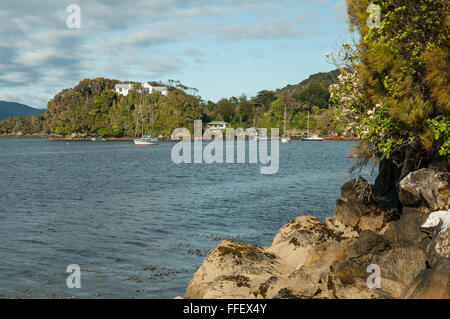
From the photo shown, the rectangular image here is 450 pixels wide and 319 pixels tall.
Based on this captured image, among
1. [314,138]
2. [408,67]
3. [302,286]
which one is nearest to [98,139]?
[314,138]

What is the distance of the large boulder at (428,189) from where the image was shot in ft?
44.1

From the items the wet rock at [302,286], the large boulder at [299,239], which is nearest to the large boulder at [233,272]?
the wet rock at [302,286]

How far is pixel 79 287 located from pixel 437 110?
13.8m

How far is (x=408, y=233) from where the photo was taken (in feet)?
43.5

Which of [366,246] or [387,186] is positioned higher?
[387,186]

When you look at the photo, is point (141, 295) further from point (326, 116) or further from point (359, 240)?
point (326, 116)

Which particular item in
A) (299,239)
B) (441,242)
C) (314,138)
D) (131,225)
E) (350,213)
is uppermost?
(314,138)

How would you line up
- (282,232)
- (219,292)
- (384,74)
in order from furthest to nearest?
(282,232) < (384,74) < (219,292)

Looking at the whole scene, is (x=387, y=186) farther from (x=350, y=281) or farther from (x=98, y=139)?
(x=98, y=139)

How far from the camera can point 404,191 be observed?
49.9ft

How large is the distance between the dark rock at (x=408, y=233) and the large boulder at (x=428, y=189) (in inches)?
22.6

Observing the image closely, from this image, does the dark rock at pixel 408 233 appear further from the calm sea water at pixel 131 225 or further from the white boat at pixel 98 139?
the white boat at pixel 98 139

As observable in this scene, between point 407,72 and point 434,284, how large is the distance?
A: 7243 millimetres
